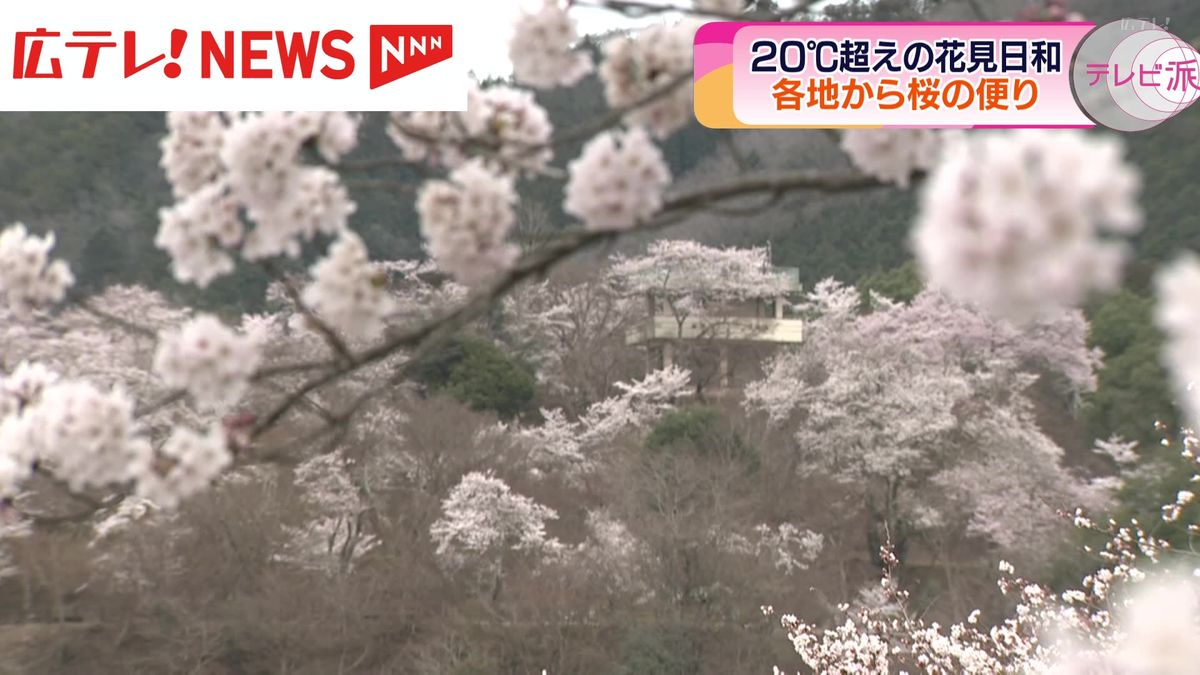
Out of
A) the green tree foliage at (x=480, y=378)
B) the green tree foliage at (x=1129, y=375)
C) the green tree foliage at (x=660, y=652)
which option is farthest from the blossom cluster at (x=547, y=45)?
the green tree foliage at (x=480, y=378)

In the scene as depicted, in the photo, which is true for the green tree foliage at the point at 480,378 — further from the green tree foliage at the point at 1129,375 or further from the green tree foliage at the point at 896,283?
the green tree foliage at the point at 1129,375

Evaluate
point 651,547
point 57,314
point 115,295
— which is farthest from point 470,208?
point 115,295

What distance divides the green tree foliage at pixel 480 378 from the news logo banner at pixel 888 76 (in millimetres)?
12539

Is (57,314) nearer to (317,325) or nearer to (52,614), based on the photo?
(52,614)

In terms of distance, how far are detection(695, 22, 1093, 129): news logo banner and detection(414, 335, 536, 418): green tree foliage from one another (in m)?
12.5

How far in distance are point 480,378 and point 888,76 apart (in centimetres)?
1338

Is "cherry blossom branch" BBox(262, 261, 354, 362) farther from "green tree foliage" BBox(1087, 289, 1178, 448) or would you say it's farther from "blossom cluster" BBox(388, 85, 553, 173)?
"green tree foliage" BBox(1087, 289, 1178, 448)

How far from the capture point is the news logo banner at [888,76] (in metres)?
2.06

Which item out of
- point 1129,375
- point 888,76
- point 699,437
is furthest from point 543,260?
point 1129,375

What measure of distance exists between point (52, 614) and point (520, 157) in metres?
10.6

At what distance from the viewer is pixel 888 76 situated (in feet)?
7.04

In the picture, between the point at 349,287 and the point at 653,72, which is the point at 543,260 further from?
A: the point at 653,72

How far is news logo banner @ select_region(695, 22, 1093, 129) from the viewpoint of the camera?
2061mm

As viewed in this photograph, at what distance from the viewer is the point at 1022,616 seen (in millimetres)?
5676
